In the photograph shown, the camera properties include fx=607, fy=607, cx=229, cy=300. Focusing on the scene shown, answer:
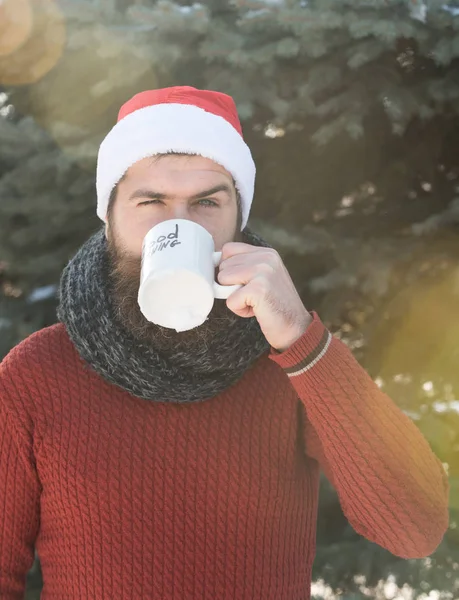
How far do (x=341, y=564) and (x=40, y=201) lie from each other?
192 centimetres

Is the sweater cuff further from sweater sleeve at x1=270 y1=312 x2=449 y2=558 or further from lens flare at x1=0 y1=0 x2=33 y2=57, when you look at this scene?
lens flare at x1=0 y1=0 x2=33 y2=57

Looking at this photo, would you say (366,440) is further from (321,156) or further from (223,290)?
(321,156)

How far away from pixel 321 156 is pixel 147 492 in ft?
5.17

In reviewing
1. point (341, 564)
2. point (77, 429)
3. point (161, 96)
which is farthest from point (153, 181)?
point (341, 564)

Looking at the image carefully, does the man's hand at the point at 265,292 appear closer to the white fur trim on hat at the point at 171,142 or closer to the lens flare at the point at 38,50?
the white fur trim on hat at the point at 171,142

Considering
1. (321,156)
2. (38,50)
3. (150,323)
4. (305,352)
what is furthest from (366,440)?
(38,50)

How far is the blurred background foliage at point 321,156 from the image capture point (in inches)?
84.7

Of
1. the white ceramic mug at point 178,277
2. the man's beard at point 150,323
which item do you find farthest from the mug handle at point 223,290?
the man's beard at point 150,323

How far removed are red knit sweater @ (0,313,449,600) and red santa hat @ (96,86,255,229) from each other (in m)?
0.54

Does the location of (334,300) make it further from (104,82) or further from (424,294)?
(104,82)

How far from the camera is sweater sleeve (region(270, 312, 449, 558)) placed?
1.28 m

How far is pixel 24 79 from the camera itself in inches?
93.6

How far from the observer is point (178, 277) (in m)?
1.14

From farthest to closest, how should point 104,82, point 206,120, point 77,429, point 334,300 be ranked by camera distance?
point 334,300 → point 104,82 → point 206,120 → point 77,429
